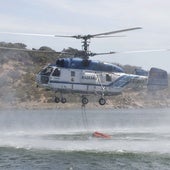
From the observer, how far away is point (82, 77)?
47.4 meters

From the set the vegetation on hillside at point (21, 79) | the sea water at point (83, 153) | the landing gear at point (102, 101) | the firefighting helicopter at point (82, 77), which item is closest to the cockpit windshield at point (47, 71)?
the firefighting helicopter at point (82, 77)

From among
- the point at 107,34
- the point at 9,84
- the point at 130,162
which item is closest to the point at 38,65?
the point at 9,84

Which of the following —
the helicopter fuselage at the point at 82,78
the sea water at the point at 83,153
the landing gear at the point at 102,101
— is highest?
the helicopter fuselage at the point at 82,78

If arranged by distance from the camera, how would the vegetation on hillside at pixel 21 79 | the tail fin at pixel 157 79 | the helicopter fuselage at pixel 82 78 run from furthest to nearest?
the vegetation on hillside at pixel 21 79
the tail fin at pixel 157 79
the helicopter fuselage at pixel 82 78

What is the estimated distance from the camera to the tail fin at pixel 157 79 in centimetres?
5059

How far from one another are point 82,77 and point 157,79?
668 cm

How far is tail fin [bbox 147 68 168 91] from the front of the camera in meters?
50.6

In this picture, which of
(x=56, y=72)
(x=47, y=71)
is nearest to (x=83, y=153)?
(x=56, y=72)

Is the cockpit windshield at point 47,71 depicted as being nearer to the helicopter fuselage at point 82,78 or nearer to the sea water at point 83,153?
the helicopter fuselage at point 82,78

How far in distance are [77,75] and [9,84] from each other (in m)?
126

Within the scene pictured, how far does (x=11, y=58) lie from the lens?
182750 mm

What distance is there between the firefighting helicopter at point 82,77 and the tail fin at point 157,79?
9.17 feet

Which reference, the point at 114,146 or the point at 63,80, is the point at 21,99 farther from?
the point at 63,80

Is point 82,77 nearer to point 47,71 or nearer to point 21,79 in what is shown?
point 47,71
